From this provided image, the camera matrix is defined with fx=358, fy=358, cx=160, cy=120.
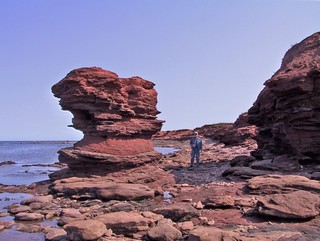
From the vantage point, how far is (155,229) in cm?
960

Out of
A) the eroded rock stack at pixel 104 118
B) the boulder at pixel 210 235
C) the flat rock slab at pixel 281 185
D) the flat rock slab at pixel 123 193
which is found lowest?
the boulder at pixel 210 235

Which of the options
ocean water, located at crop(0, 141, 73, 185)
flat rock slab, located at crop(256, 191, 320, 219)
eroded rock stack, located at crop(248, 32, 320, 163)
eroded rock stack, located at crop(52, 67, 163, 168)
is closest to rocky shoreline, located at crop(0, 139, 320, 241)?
flat rock slab, located at crop(256, 191, 320, 219)

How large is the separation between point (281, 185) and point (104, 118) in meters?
10.3

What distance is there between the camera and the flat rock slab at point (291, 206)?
10.4 m

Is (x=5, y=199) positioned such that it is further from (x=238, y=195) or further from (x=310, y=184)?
(x=310, y=184)

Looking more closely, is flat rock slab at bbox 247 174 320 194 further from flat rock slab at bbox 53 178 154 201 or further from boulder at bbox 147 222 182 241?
boulder at bbox 147 222 182 241

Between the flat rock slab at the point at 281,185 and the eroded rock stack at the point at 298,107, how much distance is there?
4.38 metres

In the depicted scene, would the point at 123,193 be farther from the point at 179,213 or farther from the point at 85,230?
the point at 85,230

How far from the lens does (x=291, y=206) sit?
10.6 m

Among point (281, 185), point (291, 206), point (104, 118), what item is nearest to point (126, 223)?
point (291, 206)

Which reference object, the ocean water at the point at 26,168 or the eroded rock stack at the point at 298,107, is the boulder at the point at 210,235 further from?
the ocean water at the point at 26,168

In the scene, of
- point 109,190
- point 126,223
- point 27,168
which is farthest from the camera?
point 27,168


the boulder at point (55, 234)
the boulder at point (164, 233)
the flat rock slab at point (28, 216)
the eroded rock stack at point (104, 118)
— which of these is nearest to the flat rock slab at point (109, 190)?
the flat rock slab at point (28, 216)

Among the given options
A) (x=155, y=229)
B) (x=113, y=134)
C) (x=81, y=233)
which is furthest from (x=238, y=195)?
(x=113, y=134)
